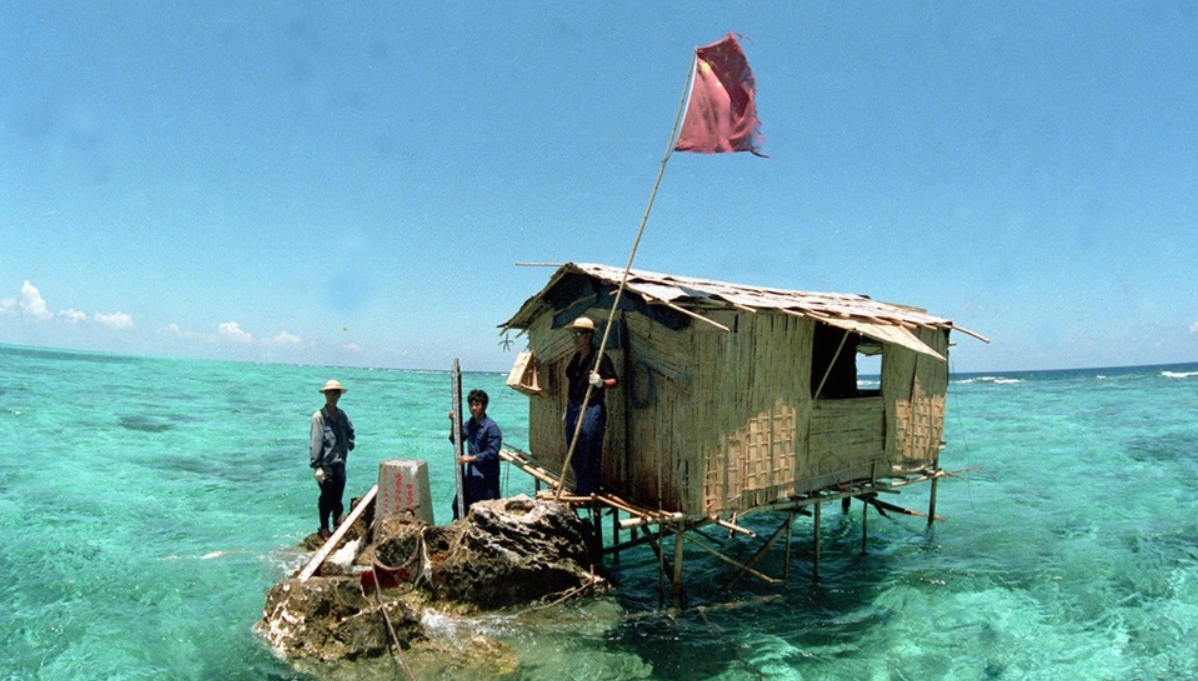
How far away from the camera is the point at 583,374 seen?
332 inches

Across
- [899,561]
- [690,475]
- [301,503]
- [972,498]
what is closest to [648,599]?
[690,475]

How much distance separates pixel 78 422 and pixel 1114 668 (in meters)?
32.4

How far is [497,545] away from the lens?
7871 mm

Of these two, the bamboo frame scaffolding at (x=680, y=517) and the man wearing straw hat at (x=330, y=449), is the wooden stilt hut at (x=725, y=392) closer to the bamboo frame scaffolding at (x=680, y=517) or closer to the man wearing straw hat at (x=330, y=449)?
the bamboo frame scaffolding at (x=680, y=517)

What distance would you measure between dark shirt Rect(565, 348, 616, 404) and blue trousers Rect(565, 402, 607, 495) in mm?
103

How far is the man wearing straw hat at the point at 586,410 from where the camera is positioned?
27.5ft

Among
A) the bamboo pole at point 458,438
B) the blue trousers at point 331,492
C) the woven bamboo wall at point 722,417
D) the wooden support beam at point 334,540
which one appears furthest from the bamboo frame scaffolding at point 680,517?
the blue trousers at point 331,492

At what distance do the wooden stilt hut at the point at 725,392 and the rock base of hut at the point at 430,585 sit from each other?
1251 mm

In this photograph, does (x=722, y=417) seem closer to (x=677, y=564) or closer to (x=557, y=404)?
(x=677, y=564)

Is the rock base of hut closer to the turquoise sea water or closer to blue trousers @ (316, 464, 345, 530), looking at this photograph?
the turquoise sea water

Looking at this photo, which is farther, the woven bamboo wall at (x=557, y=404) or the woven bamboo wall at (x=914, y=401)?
the woven bamboo wall at (x=914, y=401)

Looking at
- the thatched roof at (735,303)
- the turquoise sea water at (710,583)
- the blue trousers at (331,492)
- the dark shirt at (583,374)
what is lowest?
the turquoise sea water at (710,583)

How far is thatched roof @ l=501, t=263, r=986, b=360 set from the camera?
7.90 m

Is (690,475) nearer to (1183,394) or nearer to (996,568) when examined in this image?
(996,568)
